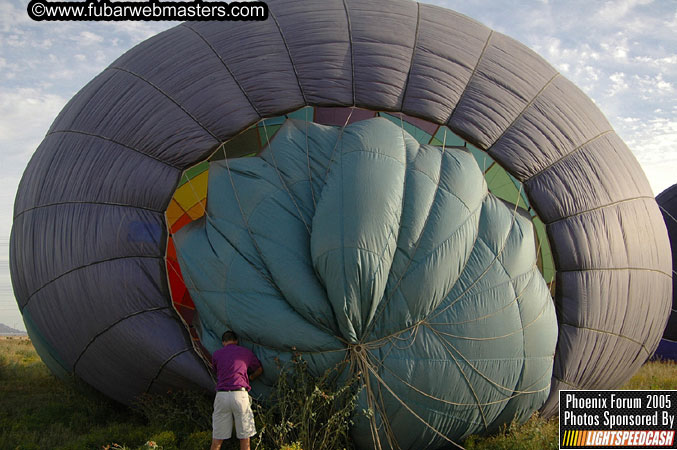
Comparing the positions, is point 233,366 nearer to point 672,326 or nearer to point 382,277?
point 382,277

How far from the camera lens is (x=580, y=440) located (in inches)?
174

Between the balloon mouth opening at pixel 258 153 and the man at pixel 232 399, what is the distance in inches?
24.3

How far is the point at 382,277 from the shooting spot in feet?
13.0

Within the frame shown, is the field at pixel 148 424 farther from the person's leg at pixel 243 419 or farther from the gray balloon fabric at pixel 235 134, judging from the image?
the gray balloon fabric at pixel 235 134

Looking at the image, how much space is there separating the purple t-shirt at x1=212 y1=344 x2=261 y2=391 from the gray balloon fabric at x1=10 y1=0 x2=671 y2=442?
20.3 inches

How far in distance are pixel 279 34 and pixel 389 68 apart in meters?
0.95

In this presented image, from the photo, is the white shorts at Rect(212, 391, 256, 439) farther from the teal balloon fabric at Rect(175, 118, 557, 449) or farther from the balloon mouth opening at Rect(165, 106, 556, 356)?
the balloon mouth opening at Rect(165, 106, 556, 356)

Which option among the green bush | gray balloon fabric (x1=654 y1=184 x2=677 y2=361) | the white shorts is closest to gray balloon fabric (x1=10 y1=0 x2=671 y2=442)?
the green bush

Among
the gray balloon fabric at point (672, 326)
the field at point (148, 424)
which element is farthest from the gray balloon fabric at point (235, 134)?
the gray balloon fabric at point (672, 326)

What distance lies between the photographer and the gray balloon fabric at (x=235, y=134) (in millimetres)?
4566

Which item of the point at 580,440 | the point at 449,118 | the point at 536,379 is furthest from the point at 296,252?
the point at 580,440

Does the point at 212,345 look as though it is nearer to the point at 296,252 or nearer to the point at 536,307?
the point at 296,252

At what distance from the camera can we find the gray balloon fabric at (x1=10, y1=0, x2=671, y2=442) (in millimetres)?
4566

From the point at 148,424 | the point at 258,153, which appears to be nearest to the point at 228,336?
the point at 148,424
